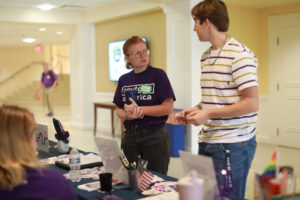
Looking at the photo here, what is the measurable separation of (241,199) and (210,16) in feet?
2.79

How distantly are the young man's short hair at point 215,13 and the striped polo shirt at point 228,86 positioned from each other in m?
0.09

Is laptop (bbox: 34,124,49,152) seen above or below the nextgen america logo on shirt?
below

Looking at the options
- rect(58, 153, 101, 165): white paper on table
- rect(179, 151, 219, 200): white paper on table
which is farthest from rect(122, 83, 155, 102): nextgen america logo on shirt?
rect(179, 151, 219, 200): white paper on table

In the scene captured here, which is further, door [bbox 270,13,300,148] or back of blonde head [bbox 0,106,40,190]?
door [bbox 270,13,300,148]

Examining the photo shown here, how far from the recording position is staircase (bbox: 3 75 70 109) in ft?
51.5

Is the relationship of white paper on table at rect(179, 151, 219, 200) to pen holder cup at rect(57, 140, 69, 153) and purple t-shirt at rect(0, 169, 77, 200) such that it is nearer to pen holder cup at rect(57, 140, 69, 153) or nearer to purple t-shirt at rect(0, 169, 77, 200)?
purple t-shirt at rect(0, 169, 77, 200)

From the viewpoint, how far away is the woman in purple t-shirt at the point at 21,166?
4.32 ft

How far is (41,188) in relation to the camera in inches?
53.2

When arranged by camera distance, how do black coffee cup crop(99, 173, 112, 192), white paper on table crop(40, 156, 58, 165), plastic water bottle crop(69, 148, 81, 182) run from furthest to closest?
white paper on table crop(40, 156, 58, 165), plastic water bottle crop(69, 148, 81, 182), black coffee cup crop(99, 173, 112, 192)

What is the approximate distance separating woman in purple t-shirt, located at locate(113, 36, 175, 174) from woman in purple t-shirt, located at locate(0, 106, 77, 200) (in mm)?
1172

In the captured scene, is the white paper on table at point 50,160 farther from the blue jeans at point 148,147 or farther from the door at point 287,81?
the door at point 287,81

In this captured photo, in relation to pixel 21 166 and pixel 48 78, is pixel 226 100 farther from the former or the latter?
pixel 48 78

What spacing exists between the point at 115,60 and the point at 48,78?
4.29 m

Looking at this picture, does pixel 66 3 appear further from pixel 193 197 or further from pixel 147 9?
pixel 193 197
